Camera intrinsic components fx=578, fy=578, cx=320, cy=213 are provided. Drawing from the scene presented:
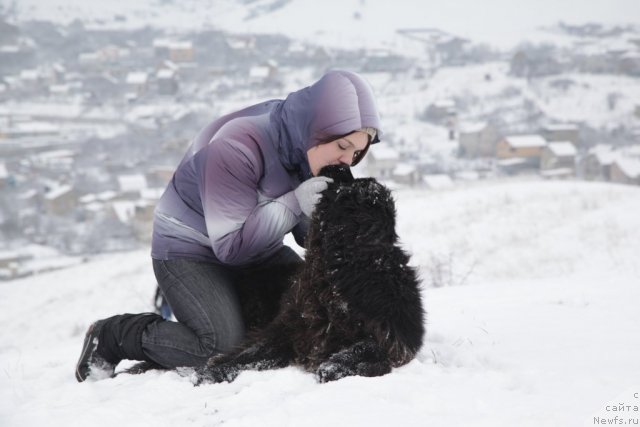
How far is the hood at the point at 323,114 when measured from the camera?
105 inches

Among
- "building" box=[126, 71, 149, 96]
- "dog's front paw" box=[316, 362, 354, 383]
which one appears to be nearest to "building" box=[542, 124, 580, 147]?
"building" box=[126, 71, 149, 96]

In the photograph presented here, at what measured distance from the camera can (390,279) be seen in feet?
7.93

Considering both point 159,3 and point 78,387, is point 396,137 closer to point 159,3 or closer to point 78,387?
point 78,387

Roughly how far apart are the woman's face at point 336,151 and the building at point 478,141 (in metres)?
38.4

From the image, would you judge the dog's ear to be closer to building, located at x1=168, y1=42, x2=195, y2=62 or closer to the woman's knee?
Result: the woman's knee

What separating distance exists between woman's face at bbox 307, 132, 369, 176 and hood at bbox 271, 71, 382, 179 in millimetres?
35

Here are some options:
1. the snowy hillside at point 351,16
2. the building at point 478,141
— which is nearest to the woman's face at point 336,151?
the building at point 478,141

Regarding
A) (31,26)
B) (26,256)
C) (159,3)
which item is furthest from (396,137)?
(159,3)

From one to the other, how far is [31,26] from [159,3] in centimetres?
2419

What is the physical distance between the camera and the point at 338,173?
254 cm

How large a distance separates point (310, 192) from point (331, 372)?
2.54 ft

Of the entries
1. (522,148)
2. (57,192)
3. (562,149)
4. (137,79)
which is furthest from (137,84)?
(562,149)

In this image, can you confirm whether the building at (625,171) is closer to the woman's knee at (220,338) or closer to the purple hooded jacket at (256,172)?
the purple hooded jacket at (256,172)

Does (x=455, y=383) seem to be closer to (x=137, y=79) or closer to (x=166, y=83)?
(x=166, y=83)
